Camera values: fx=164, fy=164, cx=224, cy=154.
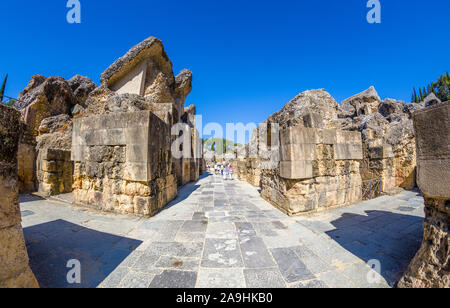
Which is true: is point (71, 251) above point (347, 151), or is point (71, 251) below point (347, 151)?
below

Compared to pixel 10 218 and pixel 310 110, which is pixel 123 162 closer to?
pixel 10 218

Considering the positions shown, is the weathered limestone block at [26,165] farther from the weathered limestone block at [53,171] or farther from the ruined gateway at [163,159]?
the weathered limestone block at [53,171]

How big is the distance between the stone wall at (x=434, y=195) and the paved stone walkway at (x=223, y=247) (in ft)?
1.26

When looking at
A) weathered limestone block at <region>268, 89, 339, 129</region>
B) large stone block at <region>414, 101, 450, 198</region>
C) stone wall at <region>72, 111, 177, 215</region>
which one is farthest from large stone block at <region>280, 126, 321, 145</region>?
stone wall at <region>72, 111, 177, 215</region>

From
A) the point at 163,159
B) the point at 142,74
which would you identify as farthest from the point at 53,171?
the point at 142,74

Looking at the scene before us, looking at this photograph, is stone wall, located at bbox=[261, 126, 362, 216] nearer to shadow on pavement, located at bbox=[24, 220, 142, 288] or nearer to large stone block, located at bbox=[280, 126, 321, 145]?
large stone block, located at bbox=[280, 126, 321, 145]

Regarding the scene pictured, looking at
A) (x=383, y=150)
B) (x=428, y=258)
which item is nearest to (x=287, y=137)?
(x=428, y=258)

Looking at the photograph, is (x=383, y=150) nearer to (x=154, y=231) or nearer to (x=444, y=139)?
(x=444, y=139)

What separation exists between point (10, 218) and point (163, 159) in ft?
11.6

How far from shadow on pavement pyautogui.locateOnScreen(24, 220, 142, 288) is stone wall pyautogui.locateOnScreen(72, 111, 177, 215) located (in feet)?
3.34

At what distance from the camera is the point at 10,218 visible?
1341mm

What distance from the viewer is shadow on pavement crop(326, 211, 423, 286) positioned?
6.92 ft

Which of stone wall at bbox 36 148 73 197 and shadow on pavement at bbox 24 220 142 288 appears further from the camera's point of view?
stone wall at bbox 36 148 73 197

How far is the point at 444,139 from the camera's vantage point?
1.50 metres
